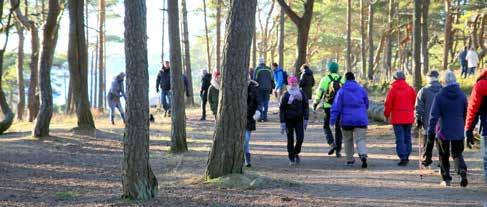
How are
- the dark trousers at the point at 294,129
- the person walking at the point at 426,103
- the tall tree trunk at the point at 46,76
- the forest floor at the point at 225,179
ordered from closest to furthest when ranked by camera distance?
the forest floor at the point at 225,179 < the person walking at the point at 426,103 < the dark trousers at the point at 294,129 < the tall tree trunk at the point at 46,76

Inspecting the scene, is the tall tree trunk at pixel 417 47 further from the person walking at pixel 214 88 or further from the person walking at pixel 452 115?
the person walking at pixel 452 115

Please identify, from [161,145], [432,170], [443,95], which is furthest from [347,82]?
[161,145]

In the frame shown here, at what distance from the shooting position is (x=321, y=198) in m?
9.20

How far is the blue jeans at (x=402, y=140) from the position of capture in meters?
12.6

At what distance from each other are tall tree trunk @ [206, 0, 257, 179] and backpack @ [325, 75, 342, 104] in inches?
169

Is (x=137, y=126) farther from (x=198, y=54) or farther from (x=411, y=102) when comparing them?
(x=198, y=54)

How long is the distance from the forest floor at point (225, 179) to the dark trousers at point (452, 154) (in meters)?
0.29

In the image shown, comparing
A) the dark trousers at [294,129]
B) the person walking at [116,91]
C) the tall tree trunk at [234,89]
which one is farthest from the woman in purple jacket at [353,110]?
the person walking at [116,91]

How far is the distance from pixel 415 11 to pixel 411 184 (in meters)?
8.04

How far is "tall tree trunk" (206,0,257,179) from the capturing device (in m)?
9.58

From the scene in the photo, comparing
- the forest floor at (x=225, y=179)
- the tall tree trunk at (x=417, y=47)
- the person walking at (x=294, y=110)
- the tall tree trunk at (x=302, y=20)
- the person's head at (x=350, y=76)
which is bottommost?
the forest floor at (x=225, y=179)

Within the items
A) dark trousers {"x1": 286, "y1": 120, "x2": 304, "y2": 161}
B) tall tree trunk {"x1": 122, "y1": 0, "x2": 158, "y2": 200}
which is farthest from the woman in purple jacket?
tall tree trunk {"x1": 122, "y1": 0, "x2": 158, "y2": 200}

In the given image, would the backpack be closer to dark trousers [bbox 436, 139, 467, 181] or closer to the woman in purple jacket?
the woman in purple jacket

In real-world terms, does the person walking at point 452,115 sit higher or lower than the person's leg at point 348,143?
higher
